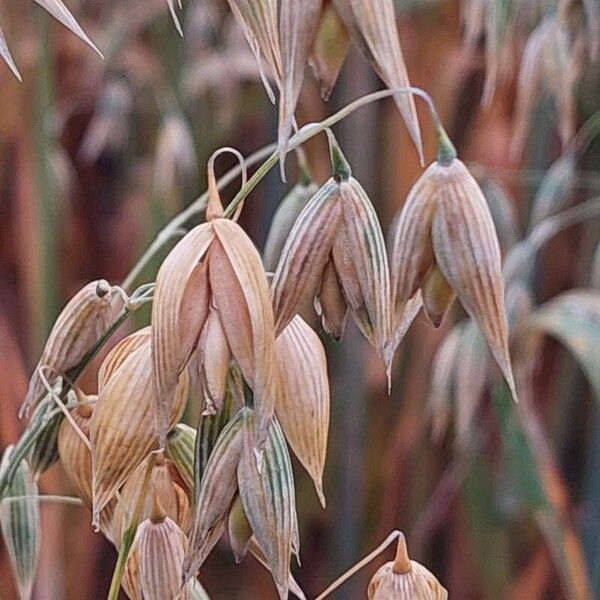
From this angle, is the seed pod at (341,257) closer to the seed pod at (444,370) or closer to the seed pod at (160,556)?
the seed pod at (160,556)

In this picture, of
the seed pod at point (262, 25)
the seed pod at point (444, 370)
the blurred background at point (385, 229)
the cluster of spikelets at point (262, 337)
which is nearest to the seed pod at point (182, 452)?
the cluster of spikelets at point (262, 337)

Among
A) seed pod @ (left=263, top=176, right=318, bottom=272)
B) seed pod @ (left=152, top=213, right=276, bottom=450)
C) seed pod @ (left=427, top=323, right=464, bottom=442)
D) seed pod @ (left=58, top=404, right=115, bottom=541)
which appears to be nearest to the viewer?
seed pod @ (left=152, top=213, right=276, bottom=450)

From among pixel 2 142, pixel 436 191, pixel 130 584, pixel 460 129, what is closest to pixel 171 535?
pixel 130 584

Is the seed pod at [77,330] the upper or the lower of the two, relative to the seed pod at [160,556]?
upper

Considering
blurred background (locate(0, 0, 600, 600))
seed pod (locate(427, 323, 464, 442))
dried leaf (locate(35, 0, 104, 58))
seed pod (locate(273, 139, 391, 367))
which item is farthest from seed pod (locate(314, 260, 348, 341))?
seed pod (locate(427, 323, 464, 442))

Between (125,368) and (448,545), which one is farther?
(448,545)

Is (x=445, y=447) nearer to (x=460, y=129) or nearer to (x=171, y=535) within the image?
(x=460, y=129)

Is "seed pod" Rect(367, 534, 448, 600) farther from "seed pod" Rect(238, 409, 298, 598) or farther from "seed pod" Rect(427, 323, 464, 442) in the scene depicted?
"seed pod" Rect(427, 323, 464, 442)
